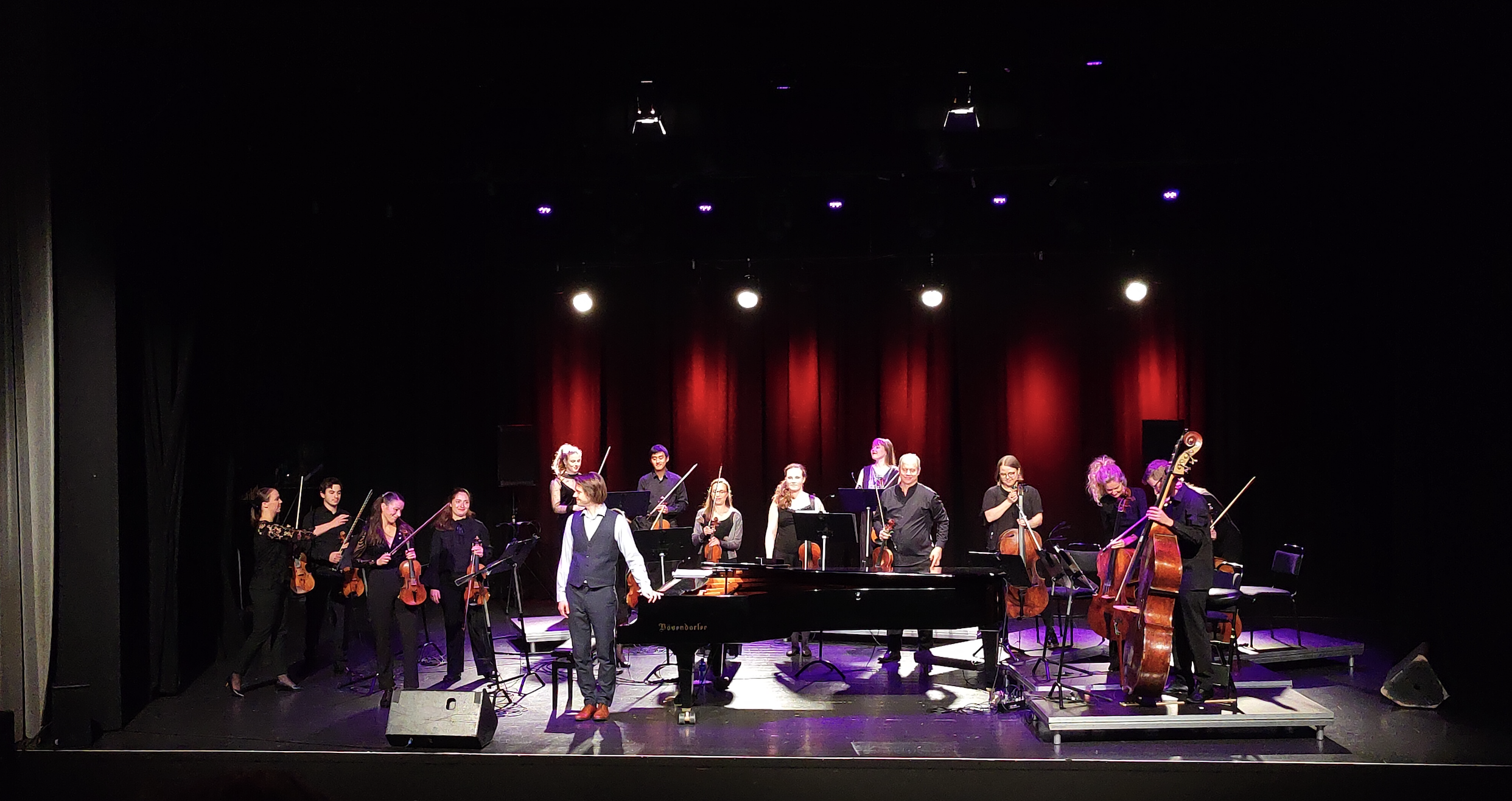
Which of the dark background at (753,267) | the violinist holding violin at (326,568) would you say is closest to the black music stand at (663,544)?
the violinist holding violin at (326,568)

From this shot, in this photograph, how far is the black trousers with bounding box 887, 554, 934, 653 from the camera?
7566 millimetres

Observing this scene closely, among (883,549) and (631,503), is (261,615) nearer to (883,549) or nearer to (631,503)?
(631,503)

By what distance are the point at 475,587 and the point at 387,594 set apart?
23.8 inches

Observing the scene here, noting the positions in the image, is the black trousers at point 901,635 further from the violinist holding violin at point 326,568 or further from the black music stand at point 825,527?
the violinist holding violin at point 326,568

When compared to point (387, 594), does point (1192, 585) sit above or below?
above

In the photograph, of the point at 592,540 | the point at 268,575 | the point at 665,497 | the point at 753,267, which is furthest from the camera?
the point at 753,267

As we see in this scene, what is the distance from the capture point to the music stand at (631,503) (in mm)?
8266

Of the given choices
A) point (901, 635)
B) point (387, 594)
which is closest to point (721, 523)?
point (901, 635)

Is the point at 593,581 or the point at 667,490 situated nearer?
the point at 593,581

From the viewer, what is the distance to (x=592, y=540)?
21.1 feet

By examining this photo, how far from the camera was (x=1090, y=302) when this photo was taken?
10461 mm

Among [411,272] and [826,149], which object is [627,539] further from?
[411,272]

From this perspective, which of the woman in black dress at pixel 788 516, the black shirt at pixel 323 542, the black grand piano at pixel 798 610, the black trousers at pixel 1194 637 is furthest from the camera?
the woman in black dress at pixel 788 516

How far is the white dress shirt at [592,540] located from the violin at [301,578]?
7.30 feet
